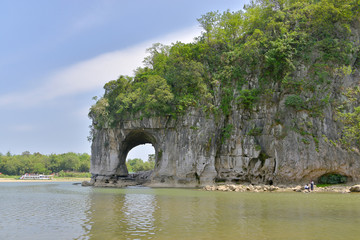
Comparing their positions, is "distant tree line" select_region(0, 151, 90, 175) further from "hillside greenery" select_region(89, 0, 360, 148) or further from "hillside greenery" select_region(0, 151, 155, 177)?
"hillside greenery" select_region(89, 0, 360, 148)

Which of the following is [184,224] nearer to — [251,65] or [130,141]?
[251,65]

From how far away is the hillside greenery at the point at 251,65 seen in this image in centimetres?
2869

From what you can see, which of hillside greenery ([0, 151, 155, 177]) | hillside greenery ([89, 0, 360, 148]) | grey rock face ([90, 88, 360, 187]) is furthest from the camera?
hillside greenery ([0, 151, 155, 177])

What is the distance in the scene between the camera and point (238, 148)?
30.7m

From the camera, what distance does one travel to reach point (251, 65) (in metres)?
31.9

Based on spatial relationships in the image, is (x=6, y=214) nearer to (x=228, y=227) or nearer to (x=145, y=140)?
(x=228, y=227)

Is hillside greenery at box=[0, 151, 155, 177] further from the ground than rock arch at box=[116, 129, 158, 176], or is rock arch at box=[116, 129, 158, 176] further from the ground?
rock arch at box=[116, 129, 158, 176]

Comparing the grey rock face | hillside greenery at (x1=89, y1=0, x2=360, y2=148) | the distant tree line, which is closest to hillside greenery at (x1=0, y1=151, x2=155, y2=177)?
the distant tree line

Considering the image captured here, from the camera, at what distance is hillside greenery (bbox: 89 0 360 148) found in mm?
28688

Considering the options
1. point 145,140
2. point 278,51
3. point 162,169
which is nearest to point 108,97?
point 145,140

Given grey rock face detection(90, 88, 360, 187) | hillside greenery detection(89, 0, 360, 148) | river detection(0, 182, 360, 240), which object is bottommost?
river detection(0, 182, 360, 240)

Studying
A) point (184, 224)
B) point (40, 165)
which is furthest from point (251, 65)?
point (40, 165)

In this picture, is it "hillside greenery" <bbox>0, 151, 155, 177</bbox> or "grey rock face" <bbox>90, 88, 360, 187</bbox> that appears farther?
"hillside greenery" <bbox>0, 151, 155, 177</bbox>

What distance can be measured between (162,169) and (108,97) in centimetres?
1143
